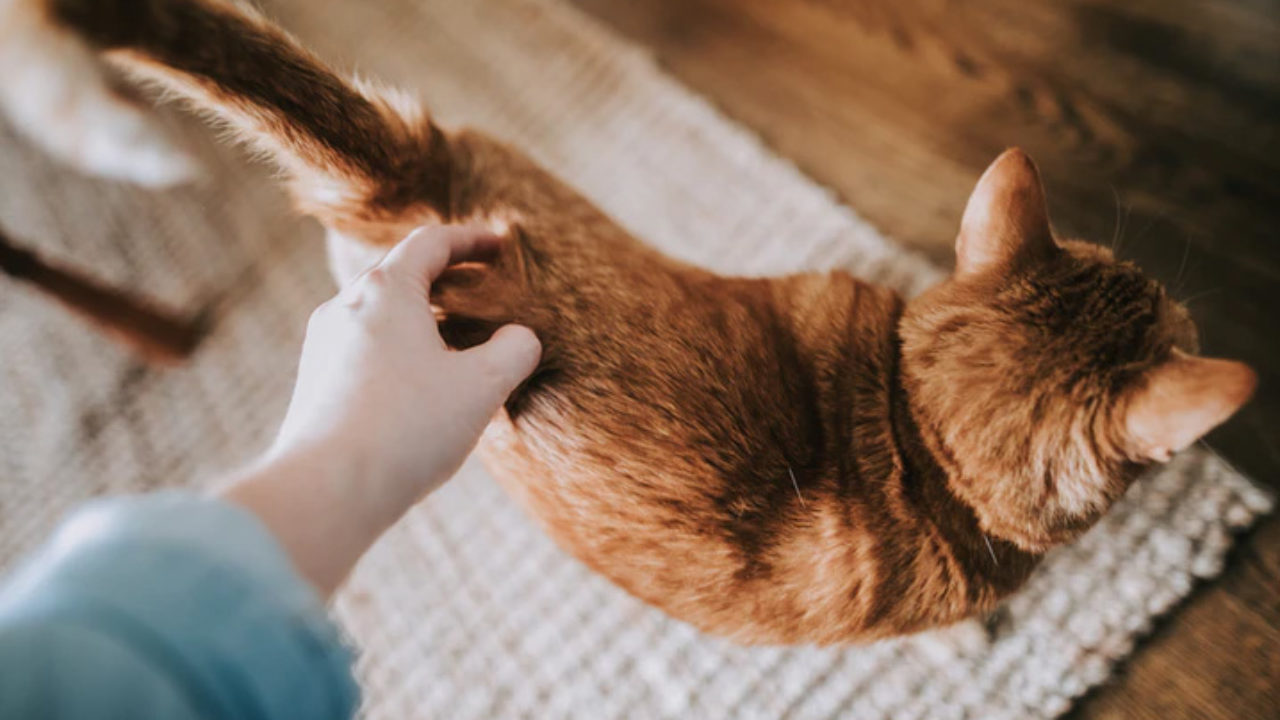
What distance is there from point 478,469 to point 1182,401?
947 mm

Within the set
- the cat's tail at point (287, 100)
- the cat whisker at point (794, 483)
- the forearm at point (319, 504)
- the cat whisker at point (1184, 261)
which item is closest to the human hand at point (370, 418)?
the forearm at point (319, 504)

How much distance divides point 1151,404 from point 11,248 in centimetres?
137

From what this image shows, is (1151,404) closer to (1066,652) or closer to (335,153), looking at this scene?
(1066,652)

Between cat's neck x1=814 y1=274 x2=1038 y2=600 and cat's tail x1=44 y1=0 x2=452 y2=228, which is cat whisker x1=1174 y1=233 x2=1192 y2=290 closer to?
cat's neck x1=814 y1=274 x2=1038 y2=600

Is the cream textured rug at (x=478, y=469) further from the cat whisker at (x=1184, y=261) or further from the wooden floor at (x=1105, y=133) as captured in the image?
the cat whisker at (x=1184, y=261)

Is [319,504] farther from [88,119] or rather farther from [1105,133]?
[1105,133]

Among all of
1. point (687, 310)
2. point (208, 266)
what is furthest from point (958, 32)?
point (208, 266)

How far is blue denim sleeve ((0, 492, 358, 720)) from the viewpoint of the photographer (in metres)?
0.36

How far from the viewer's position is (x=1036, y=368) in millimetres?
665

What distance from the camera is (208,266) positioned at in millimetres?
1415

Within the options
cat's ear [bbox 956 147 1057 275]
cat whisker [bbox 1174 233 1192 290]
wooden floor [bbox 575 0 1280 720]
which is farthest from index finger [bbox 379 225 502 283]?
Result: cat whisker [bbox 1174 233 1192 290]

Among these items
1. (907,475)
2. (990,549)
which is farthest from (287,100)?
(990,549)

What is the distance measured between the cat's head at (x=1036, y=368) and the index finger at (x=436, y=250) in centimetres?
46

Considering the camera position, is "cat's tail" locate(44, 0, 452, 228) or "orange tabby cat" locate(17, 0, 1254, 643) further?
"orange tabby cat" locate(17, 0, 1254, 643)
